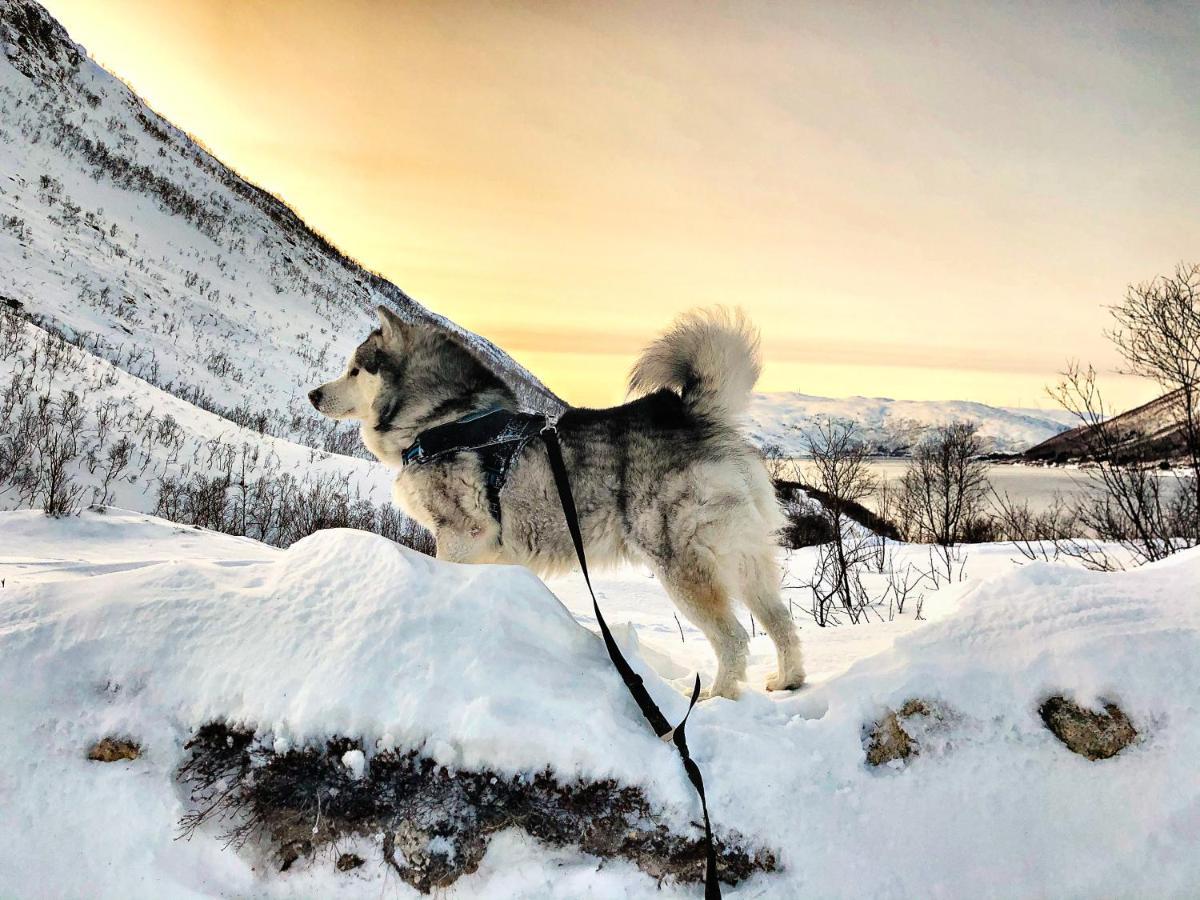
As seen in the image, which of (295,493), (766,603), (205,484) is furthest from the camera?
(295,493)

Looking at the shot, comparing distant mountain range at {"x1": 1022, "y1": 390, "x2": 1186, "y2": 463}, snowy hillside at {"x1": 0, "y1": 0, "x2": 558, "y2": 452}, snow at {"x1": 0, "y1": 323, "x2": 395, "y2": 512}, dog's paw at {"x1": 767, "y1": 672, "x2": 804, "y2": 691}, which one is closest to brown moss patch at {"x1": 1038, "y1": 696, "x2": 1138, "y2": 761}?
dog's paw at {"x1": 767, "y1": 672, "x2": 804, "y2": 691}

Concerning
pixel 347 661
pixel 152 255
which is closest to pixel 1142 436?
pixel 347 661

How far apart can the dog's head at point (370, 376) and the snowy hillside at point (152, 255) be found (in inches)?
178

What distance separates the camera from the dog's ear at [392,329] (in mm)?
4452

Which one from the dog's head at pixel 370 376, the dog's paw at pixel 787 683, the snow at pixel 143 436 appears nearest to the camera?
the dog's paw at pixel 787 683

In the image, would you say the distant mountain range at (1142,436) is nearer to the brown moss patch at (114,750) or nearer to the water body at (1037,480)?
the water body at (1037,480)

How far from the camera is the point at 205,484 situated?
27.6ft

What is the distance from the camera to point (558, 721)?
2.60m

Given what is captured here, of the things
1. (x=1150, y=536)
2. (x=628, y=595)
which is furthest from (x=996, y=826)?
(x=1150, y=536)

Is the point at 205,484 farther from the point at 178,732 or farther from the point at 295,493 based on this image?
the point at 178,732

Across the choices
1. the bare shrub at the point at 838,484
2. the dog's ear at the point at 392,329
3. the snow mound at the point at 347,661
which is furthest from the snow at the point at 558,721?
the bare shrub at the point at 838,484

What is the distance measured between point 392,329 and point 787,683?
137 inches

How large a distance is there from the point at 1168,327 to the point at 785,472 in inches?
259

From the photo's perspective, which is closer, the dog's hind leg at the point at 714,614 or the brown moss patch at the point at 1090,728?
the brown moss patch at the point at 1090,728
